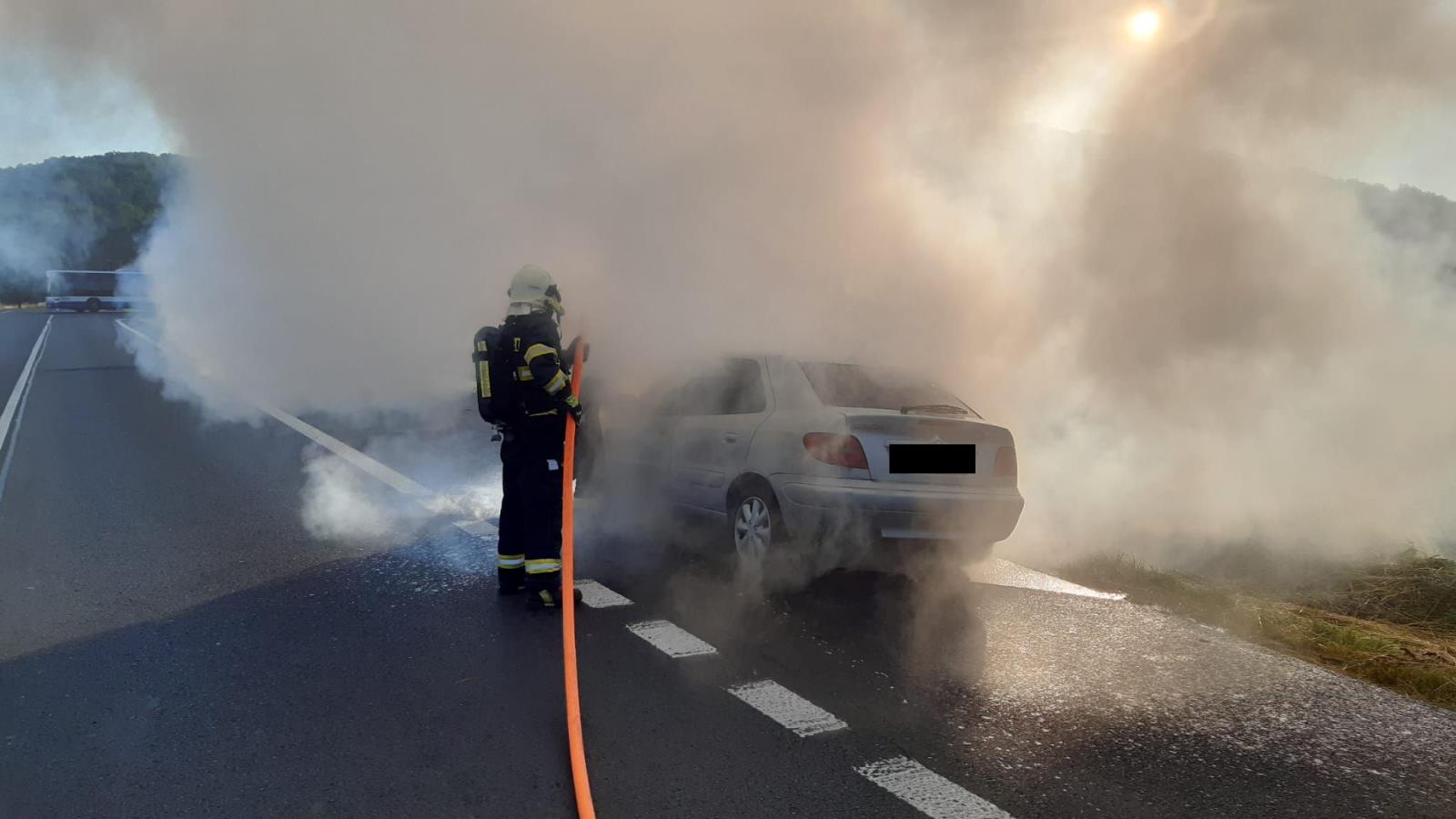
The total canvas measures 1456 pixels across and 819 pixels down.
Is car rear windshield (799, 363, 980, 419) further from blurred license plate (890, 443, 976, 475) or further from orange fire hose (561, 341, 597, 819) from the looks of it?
orange fire hose (561, 341, 597, 819)

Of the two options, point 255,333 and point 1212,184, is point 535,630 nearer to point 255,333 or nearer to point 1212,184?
point 1212,184

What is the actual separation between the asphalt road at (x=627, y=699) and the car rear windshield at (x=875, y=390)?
38.7 inches

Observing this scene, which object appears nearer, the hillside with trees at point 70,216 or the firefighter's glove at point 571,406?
the firefighter's glove at point 571,406

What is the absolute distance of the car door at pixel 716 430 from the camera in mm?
5629

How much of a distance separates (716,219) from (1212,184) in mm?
4234

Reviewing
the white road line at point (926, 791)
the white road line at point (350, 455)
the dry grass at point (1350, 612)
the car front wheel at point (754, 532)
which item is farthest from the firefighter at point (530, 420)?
the dry grass at point (1350, 612)

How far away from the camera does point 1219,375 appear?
26.5 ft

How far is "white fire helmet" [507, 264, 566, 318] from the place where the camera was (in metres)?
4.82

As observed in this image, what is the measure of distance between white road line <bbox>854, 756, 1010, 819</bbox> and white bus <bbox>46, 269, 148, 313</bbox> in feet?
170

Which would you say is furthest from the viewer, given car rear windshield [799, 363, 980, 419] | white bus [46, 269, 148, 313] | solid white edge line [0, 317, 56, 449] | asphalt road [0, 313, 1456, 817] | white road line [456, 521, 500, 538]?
white bus [46, 269, 148, 313]

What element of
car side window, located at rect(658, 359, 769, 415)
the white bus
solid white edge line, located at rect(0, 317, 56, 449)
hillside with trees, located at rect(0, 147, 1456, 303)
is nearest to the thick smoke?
car side window, located at rect(658, 359, 769, 415)

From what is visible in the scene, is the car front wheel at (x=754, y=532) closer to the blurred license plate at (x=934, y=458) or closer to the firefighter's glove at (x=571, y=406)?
the blurred license plate at (x=934, y=458)

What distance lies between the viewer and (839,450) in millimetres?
5121

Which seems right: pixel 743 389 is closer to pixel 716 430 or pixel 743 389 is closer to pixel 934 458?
pixel 716 430
